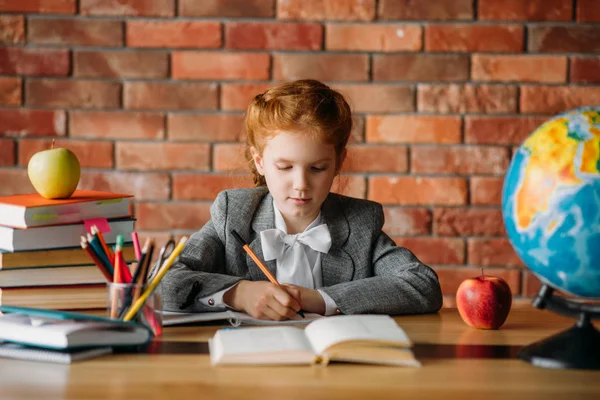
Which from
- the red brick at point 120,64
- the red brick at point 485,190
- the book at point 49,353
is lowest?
the book at point 49,353

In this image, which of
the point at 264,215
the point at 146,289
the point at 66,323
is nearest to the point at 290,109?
the point at 264,215

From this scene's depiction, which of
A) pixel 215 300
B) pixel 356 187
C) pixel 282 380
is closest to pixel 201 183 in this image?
pixel 356 187

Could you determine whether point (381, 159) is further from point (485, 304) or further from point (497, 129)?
point (485, 304)

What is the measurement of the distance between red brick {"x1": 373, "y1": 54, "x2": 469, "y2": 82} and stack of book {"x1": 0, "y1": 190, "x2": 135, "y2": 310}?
1197 mm

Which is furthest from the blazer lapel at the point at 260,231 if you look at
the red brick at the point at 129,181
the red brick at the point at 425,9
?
the red brick at the point at 425,9

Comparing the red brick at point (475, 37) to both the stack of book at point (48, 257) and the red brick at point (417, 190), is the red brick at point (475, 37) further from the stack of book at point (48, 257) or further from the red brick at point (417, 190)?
the stack of book at point (48, 257)

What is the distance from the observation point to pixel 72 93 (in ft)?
7.93

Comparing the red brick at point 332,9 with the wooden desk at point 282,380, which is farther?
the red brick at point 332,9

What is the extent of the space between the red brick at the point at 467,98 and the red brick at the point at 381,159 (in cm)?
15

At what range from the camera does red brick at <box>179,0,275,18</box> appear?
2377 mm

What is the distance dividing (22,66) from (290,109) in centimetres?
109

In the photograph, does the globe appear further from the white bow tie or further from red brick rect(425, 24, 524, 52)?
red brick rect(425, 24, 524, 52)

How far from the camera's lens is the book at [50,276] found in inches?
53.1

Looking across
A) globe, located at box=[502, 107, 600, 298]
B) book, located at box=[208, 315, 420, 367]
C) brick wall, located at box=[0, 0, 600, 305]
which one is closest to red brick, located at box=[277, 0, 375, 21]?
brick wall, located at box=[0, 0, 600, 305]
